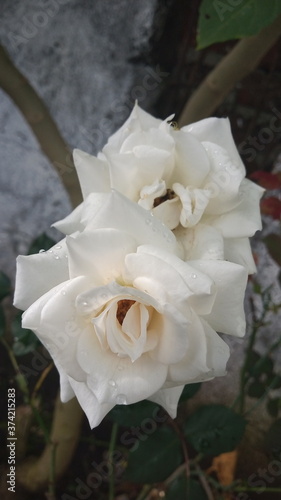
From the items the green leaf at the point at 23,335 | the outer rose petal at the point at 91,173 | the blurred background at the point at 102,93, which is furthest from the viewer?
the blurred background at the point at 102,93

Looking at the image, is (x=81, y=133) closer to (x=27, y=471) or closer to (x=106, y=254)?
(x=27, y=471)

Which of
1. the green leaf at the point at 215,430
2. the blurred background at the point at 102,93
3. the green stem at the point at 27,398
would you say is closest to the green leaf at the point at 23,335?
the green stem at the point at 27,398

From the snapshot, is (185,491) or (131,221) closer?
(131,221)

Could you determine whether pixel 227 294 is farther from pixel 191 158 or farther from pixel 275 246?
pixel 275 246

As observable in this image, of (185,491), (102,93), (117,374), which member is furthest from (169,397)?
(102,93)

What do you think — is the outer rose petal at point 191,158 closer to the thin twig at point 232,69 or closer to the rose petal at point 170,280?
the rose petal at point 170,280

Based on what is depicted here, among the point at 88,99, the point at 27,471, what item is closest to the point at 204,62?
the point at 88,99
